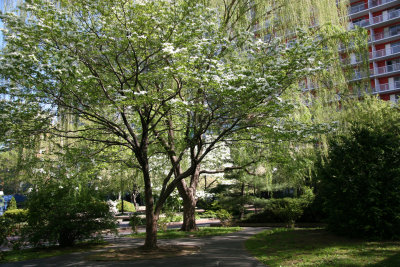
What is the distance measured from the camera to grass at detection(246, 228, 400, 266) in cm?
674

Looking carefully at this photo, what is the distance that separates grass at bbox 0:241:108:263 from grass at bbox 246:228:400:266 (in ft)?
18.9

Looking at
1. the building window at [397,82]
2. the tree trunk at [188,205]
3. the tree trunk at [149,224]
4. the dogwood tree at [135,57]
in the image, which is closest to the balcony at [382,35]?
the building window at [397,82]

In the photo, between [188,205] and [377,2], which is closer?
[188,205]

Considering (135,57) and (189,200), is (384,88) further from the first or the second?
(135,57)

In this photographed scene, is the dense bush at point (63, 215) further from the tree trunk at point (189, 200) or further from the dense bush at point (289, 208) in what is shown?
the dense bush at point (289, 208)

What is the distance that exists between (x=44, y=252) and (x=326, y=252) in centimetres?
869

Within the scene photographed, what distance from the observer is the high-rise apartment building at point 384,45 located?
125ft

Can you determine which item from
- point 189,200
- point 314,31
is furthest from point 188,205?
point 314,31

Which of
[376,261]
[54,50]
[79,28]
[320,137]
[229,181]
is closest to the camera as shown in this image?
[376,261]

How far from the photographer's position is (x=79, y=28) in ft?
27.3

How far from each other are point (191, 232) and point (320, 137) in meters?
7.53

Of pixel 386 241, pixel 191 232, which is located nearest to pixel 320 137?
pixel 386 241

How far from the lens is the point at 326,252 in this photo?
7898 millimetres

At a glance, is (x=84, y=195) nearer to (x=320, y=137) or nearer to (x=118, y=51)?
(x=118, y=51)
